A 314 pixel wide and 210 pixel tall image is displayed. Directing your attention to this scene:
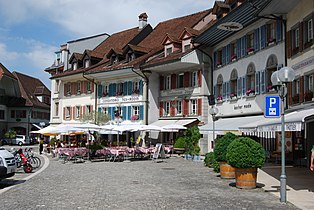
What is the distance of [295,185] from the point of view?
1384 cm

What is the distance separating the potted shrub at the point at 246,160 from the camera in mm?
12555

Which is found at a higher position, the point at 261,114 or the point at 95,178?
the point at 261,114

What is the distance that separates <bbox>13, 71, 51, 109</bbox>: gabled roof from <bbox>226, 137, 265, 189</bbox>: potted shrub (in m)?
59.0

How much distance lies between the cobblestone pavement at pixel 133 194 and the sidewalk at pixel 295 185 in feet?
1.45

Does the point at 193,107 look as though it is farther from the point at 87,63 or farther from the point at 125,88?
the point at 87,63

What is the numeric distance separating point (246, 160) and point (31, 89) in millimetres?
65087

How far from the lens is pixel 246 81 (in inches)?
1011

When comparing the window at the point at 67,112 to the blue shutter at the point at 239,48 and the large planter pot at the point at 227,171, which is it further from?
the large planter pot at the point at 227,171

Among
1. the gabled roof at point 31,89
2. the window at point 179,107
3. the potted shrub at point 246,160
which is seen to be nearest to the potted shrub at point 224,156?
the potted shrub at point 246,160

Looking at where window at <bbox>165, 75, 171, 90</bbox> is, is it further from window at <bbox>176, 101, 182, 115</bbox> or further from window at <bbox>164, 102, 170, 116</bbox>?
window at <bbox>176, 101, 182, 115</bbox>

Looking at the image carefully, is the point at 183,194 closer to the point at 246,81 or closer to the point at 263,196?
the point at 263,196

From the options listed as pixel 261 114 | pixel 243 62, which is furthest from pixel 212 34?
pixel 261 114

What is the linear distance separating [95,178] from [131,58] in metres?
23.8

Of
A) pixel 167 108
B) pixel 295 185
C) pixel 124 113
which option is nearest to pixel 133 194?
pixel 295 185
